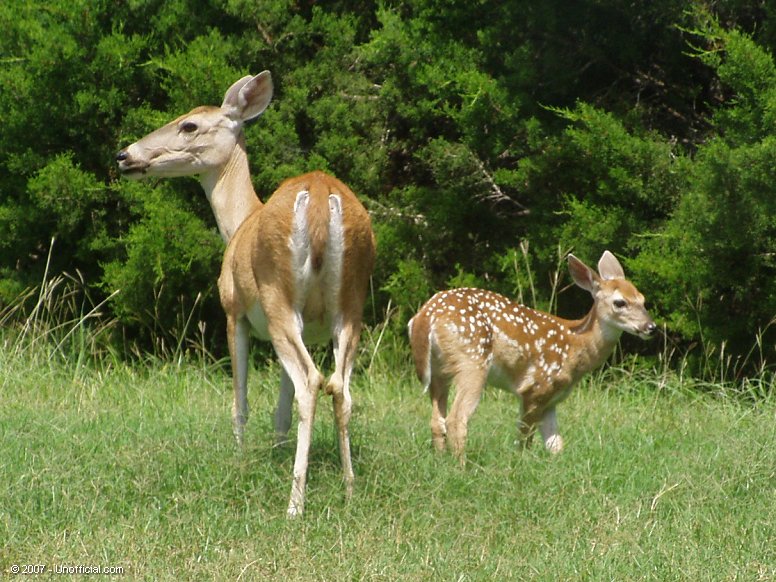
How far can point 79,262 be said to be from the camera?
12453 millimetres

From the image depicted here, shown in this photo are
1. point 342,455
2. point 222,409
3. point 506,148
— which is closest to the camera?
point 342,455

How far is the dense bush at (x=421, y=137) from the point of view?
9.61 metres

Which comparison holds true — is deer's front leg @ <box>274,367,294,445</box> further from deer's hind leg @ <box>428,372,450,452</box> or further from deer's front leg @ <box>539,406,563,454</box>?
deer's front leg @ <box>539,406,563,454</box>

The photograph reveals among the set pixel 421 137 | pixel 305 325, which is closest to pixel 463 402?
pixel 305 325

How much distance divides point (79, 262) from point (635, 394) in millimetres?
5738

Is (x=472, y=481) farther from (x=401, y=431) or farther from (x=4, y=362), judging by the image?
(x=4, y=362)

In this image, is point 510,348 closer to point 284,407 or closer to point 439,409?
point 439,409

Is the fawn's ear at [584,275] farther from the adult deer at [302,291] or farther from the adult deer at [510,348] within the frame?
the adult deer at [302,291]

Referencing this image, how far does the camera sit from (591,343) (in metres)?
8.01

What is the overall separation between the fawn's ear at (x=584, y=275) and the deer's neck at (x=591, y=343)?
8.8 inches

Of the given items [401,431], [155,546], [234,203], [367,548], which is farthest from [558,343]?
[155,546]

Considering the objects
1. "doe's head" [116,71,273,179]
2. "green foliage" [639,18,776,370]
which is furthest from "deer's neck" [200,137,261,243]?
"green foliage" [639,18,776,370]

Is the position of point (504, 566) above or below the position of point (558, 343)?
above

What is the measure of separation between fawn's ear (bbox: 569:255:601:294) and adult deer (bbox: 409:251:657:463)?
0.04 feet
